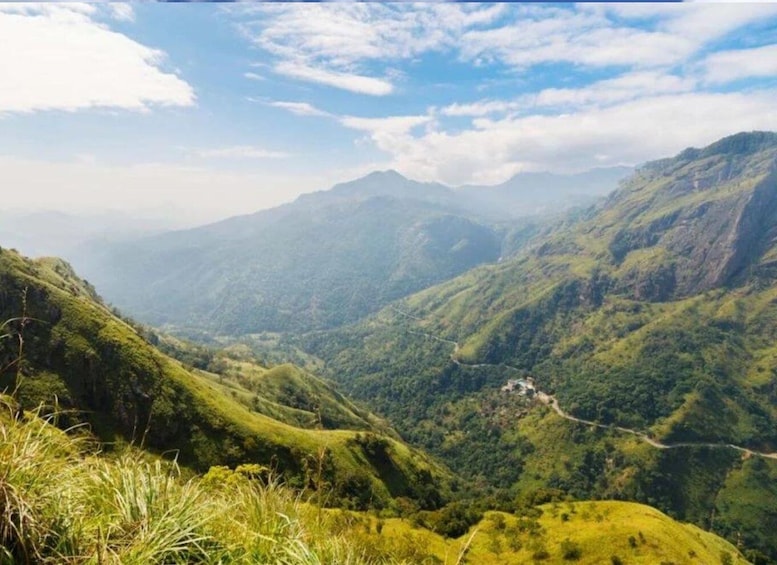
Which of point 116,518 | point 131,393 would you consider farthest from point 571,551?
point 131,393

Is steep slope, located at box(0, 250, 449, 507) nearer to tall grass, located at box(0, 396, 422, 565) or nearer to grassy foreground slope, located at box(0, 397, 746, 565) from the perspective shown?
grassy foreground slope, located at box(0, 397, 746, 565)

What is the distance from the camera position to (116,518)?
7770mm

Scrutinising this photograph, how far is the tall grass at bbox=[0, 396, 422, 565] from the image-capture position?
6.92 m

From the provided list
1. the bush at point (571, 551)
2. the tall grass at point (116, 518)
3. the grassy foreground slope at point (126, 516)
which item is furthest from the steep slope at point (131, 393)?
the tall grass at point (116, 518)

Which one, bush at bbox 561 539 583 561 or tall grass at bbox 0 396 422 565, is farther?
bush at bbox 561 539 583 561

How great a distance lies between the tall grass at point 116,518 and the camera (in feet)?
22.7

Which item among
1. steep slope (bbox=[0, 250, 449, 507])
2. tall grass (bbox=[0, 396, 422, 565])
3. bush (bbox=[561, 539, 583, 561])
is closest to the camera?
tall grass (bbox=[0, 396, 422, 565])

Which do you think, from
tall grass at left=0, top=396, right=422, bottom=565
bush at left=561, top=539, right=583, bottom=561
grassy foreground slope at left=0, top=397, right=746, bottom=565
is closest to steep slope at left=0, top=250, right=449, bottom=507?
bush at left=561, top=539, right=583, bottom=561

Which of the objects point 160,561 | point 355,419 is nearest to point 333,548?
point 160,561

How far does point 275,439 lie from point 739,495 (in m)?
138

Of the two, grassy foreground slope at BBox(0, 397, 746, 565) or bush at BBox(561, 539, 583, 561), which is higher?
grassy foreground slope at BBox(0, 397, 746, 565)

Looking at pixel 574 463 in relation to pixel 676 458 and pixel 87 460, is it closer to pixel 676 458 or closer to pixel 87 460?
pixel 676 458

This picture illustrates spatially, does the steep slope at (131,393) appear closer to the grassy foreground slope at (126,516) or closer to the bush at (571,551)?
the bush at (571,551)

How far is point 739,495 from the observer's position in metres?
142
